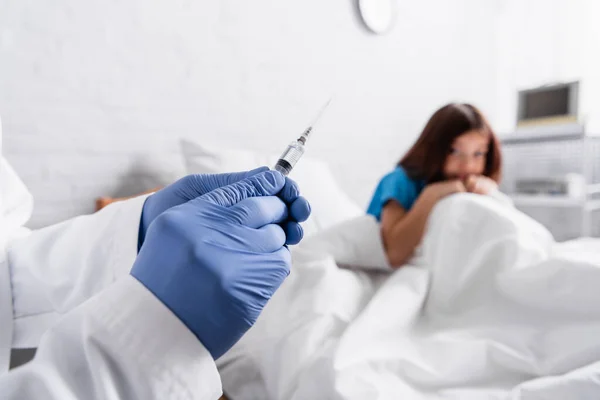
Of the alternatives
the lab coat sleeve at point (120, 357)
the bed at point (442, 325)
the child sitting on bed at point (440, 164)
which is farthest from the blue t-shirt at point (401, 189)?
the lab coat sleeve at point (120, 357)

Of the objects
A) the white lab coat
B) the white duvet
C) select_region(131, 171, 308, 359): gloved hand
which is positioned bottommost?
the white duvet

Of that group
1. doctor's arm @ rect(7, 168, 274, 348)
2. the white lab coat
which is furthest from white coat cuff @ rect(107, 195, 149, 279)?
the white lab coat

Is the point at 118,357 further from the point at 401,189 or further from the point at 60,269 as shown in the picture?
the point at 401,189

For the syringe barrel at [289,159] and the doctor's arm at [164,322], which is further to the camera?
the syringe barrel at [289,159]

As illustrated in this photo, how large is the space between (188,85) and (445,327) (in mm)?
990

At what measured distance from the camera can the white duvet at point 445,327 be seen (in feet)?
1.70

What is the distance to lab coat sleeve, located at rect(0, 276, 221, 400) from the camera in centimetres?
33

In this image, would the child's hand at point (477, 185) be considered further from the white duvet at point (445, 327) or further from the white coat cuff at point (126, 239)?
the white coat cuff at point (126, 239)

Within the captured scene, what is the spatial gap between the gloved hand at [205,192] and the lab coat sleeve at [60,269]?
4cm

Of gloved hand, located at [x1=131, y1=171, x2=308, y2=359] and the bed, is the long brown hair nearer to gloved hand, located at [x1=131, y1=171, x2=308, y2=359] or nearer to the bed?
the bed

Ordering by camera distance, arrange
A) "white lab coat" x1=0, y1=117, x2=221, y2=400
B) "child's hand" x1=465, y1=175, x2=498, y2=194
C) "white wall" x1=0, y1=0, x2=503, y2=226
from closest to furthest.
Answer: "white lab coat" x1=0, y1=117, x2=221, y2=400
"white wall" x1=0, y1=0, x2=503, y2=226
"child's hand" x1=465, y1=175, x2=498, y2=194

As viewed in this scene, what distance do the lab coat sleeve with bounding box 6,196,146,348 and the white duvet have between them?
9.9 inches

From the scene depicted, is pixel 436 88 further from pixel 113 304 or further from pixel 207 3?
pixel 113 304

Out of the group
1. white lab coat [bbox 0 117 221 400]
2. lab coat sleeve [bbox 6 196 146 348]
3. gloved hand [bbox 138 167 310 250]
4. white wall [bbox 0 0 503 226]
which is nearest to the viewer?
white lab coat [bbox 0 117 221 400]
